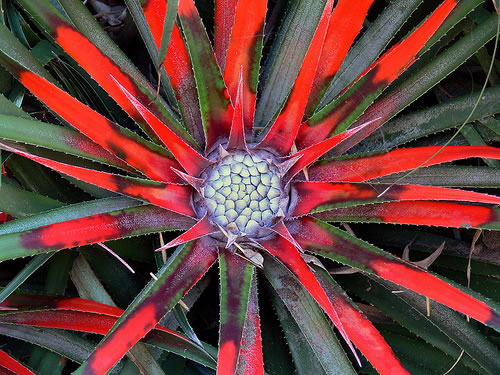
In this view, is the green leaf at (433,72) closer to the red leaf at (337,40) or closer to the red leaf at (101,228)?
the red leaf at (337,40)

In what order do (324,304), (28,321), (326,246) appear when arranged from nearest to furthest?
(324,304) < (326,246) < (28,321)

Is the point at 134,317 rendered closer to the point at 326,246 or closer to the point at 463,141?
the point at 326,246

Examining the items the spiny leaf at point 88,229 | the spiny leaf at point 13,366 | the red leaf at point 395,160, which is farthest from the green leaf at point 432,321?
the spiny leaf at point 13,366

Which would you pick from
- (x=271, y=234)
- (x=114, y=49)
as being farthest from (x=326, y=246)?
(x=114, y=49)

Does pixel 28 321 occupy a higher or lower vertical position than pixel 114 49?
Answer: lower

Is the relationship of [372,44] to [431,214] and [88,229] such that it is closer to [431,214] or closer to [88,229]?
[431,214]

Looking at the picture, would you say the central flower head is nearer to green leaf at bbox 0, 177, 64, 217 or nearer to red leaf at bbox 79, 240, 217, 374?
red leaf at bbox 79, 240, 217, 374

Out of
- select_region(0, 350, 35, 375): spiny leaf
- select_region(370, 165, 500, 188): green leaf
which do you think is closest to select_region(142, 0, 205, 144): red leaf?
select_region(370, 165, 500, 188): green leaf
